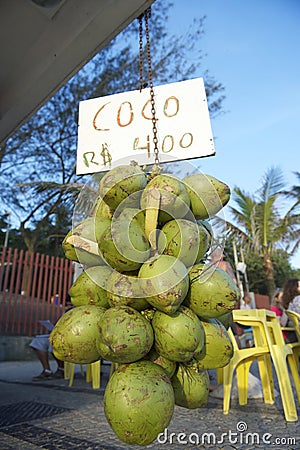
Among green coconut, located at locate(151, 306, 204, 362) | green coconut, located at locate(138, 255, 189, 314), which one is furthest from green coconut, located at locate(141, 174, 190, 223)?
green coconut, located at locate(151, 306, 204, 362)

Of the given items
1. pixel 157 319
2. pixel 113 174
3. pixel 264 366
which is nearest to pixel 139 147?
pixel 113 174

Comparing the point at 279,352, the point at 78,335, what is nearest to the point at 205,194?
the point at 78,335

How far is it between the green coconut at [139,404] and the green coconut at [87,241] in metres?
0.31

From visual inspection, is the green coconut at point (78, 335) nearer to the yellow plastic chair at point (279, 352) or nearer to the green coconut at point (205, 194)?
the green coconut at point (205, 194)

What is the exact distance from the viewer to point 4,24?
69.7 inches

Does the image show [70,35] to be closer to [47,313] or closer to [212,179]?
[212,179]

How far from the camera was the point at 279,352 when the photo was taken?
3350mm

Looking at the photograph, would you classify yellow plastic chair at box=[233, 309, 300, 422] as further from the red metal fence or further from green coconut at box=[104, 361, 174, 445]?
the red metal fence

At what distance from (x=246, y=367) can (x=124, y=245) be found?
3434 millimetres

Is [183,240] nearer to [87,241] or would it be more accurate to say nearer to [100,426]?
[87,241]

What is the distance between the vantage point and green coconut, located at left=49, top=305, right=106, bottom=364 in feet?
2.79

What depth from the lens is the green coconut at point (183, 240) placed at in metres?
0.84

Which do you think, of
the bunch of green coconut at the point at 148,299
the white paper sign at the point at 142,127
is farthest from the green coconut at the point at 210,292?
the white paper sign at the point at 142,127

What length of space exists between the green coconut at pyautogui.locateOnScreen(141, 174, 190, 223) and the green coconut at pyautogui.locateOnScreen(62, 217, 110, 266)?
0.15m
